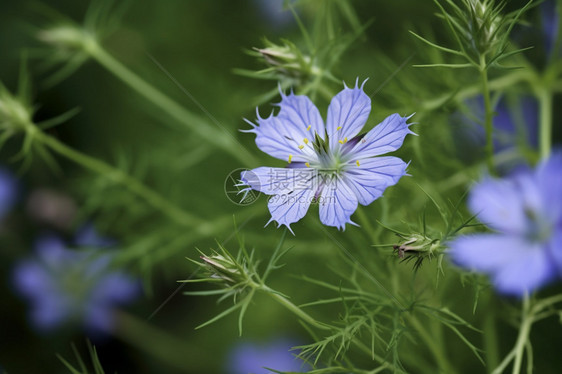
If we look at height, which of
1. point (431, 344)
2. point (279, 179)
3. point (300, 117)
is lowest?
point (431, 344)

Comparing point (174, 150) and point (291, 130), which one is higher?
point (174, 150)

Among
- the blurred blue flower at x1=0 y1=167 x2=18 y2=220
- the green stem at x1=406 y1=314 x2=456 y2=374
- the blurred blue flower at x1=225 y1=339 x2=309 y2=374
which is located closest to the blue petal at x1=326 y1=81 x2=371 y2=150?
the green stem at x1=406 y1=314 x2=456 y2=374

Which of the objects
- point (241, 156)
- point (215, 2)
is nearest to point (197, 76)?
point (215, 2)

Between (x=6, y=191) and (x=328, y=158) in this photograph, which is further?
(x=6, y=191)

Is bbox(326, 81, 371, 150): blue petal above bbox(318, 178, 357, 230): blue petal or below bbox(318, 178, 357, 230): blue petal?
above

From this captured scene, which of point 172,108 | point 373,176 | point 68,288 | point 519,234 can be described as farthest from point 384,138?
point 68,288

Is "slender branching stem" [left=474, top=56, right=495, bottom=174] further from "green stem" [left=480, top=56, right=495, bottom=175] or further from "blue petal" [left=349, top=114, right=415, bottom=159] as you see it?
"blue petal" [left=349, top=114, right=415, bottom=159]

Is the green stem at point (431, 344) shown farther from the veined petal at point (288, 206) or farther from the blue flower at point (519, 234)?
the veined petal at point (288, 206)

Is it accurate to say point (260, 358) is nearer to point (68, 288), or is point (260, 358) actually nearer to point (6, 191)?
point (68, 288)
